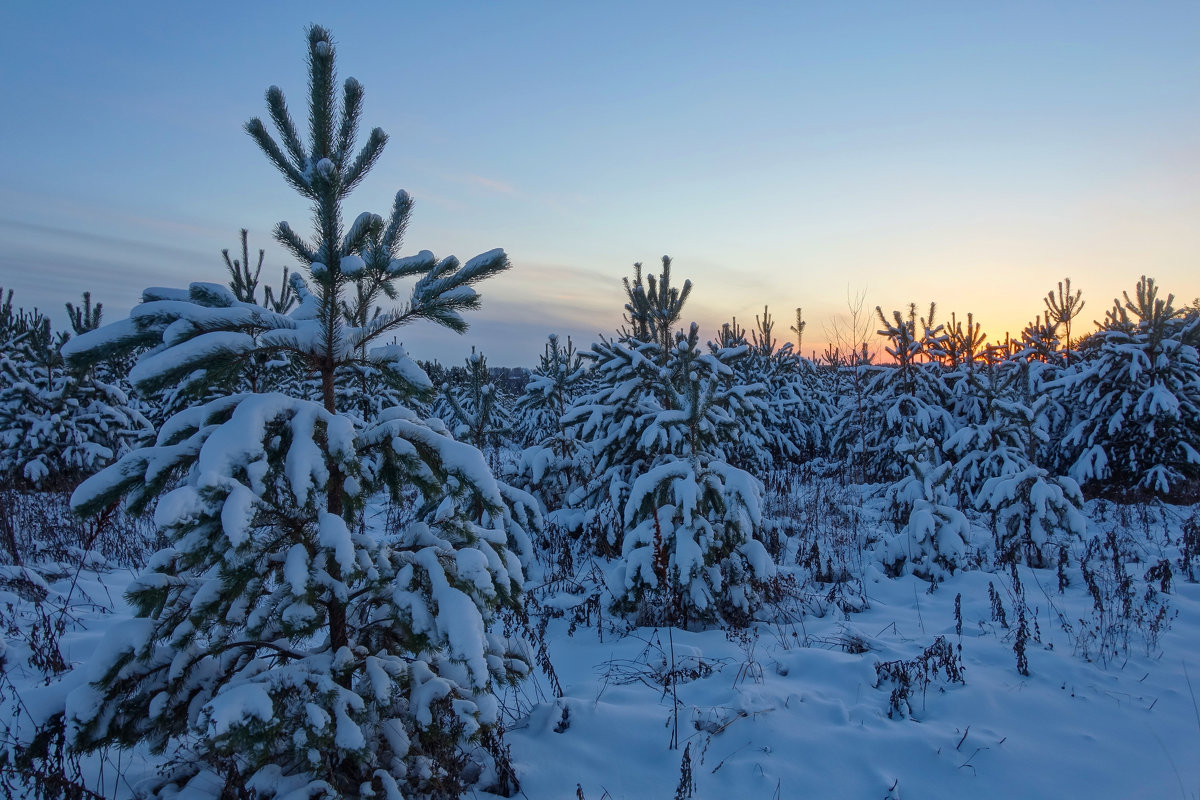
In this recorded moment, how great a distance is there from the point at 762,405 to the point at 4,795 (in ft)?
28.4

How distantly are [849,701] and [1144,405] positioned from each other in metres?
9.80

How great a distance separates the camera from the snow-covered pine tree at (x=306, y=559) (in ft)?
6.78

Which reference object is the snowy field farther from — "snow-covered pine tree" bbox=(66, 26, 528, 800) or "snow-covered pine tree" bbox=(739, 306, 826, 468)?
"snow-covered pine tree" bbox=(739, 306, 826, 468)

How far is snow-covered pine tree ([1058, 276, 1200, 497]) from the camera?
9852 mm

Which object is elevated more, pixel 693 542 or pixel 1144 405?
pixel 1144 405

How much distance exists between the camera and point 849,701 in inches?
141

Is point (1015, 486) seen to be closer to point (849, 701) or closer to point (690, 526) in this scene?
point (690, 526)

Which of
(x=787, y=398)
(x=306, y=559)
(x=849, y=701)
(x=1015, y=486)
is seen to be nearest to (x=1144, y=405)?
(x=1015, y=486)

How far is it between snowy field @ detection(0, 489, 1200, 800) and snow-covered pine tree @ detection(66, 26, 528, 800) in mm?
434

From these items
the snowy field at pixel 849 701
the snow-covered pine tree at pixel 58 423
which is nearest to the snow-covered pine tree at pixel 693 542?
the snowy field at pixel 849 701

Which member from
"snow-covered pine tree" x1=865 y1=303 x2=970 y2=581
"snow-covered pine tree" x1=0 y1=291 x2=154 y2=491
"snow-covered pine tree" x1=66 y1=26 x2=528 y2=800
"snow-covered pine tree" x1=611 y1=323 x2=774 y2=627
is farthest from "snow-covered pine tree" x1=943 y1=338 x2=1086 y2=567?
"snow-covered pine tree" x1=0 y1=291 x2=154 y2=491

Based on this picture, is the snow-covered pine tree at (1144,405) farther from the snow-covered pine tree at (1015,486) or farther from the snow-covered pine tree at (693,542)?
the snow-covered pine tree at (693,542)

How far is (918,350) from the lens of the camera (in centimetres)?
1302

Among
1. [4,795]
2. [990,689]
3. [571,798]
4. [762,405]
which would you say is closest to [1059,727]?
[990,689]
